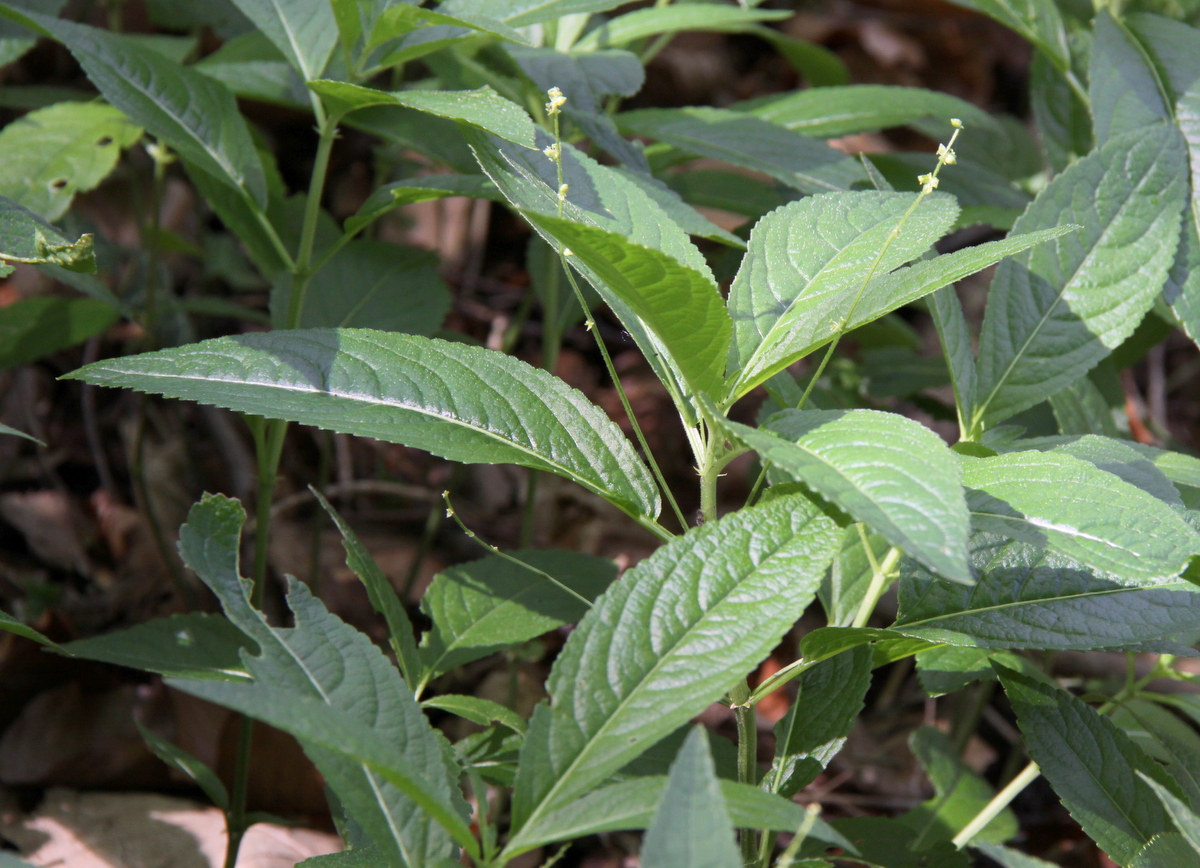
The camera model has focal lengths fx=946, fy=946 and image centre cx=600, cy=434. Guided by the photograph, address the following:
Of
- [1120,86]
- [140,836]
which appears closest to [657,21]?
[1120,86]

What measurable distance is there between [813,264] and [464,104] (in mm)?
454

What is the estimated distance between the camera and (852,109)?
1.72 meters

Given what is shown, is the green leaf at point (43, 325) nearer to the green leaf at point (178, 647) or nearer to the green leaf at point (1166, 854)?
the green leaf at point (178, 647)

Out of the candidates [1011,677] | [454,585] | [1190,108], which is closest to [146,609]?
[454,585]

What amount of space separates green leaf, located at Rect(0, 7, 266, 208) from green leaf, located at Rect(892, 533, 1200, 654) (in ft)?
3.54

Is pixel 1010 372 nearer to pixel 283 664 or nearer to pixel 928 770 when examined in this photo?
pixel 928 770

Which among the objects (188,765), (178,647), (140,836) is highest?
(178,647)

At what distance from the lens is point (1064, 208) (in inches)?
47.0

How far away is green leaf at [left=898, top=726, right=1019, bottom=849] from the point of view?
1.46 m

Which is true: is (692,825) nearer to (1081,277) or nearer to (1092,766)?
(1092,766)

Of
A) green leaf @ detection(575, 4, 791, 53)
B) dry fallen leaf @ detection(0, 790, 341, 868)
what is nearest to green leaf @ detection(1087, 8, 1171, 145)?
green leaf @ detection(575, 4, 791, 53)

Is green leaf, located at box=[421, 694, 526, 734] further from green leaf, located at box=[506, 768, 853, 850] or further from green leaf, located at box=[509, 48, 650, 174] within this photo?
green leaf, located at box=[509, 48, 650, 174]

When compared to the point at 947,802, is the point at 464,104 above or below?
above

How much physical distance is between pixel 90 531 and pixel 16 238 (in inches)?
53.5
